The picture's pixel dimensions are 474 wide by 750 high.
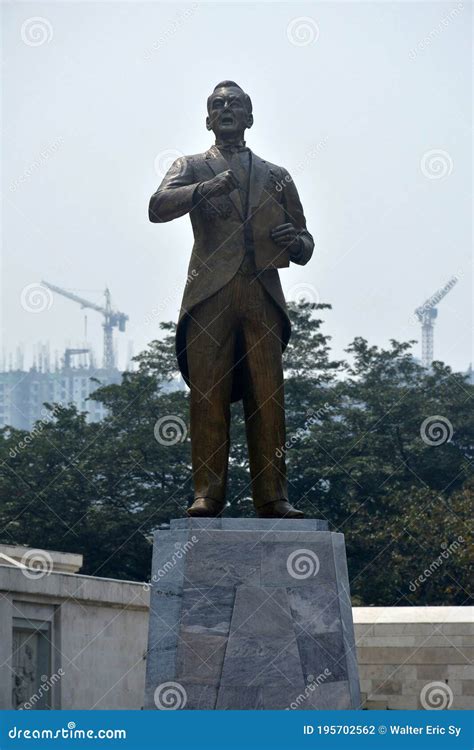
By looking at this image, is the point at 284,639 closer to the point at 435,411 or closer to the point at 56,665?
the point at 56,665

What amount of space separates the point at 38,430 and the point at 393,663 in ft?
53.4

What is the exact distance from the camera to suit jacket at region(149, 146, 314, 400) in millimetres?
9625

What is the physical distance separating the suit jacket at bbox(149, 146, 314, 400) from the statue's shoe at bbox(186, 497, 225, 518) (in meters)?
0.78

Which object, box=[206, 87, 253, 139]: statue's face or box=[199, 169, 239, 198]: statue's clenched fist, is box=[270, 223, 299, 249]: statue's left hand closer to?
box=[199, 169, 239, 198]: statue's clenched fist

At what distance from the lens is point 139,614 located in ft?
57.0

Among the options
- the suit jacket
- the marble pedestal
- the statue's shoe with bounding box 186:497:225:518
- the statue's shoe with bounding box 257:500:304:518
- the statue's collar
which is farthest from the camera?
the statue's collar

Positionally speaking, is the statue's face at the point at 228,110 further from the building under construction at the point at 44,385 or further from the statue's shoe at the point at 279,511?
the building under construction at the point at 44,385

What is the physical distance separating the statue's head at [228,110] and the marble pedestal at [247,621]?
101 inches

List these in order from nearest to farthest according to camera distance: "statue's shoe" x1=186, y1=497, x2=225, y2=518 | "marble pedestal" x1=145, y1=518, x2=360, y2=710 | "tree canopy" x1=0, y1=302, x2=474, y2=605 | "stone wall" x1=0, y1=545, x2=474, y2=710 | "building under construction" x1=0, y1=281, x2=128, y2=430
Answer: "marble pedestal" x1=145, y1=518, x2=360, y2=710, "statue's shoe" x1=186, y1=497, x2=225, y2=518, "stone wall" x1=0, y1=545, x2=474, y2=710, "tree canopy" x1=0, y1=302, x2=474, y2=605, "building under construction" x1=0, y1=281, x2=128, y2=430

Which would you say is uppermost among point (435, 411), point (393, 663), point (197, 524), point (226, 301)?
point (435, 411)

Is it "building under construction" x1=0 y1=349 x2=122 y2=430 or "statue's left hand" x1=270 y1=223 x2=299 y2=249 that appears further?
"building under construction" x1=0 y1=349 x2=122 y2=430

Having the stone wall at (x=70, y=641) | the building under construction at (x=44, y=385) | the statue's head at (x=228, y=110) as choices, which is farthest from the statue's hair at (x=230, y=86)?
the building under construction at (x=44, y=385)

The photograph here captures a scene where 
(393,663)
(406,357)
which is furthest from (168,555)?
(406,357)

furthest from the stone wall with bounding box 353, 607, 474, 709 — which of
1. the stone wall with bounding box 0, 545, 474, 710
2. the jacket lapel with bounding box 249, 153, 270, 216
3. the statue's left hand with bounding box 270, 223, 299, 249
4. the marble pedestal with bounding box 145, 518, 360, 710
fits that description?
the jacket lapel with bounding box 249, 153, 270, 216
